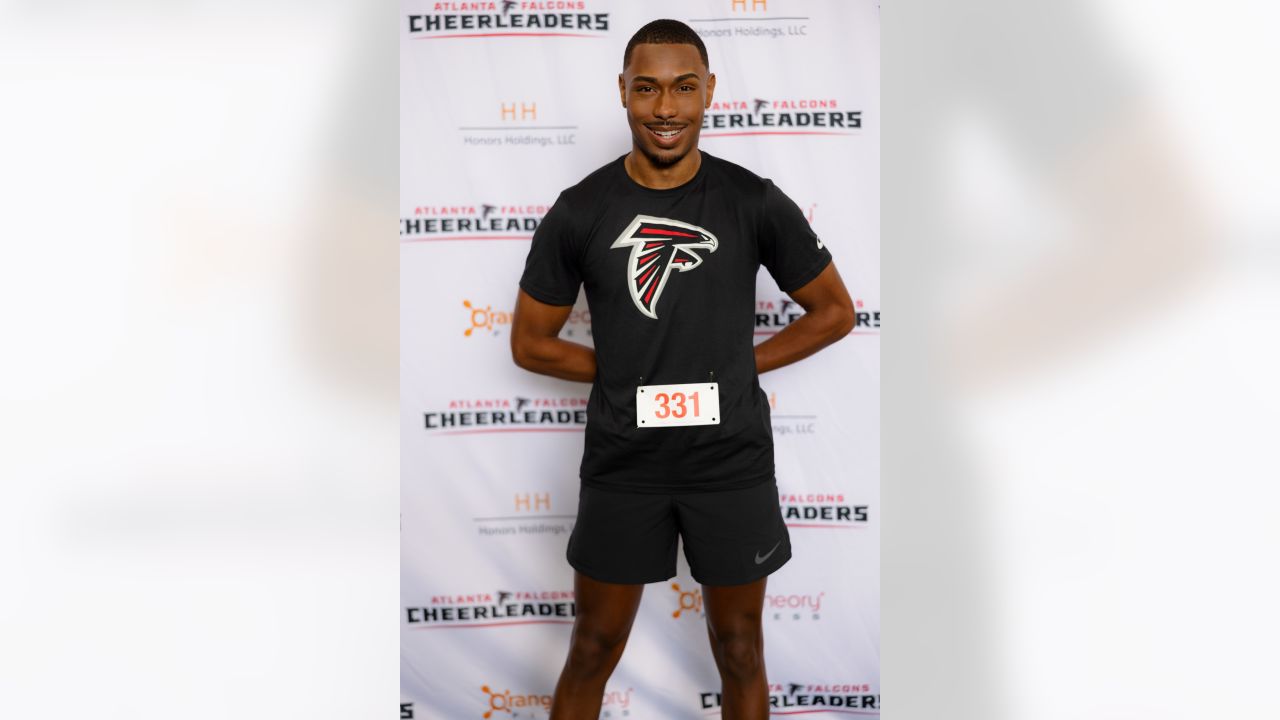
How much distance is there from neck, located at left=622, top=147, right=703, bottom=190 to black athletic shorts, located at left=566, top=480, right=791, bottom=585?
74 centimetres

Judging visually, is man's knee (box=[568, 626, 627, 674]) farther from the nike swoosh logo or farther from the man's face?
the man's face

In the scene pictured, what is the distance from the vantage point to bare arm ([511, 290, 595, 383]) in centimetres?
236

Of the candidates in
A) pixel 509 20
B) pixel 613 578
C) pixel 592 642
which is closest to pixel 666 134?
pixel 509 20

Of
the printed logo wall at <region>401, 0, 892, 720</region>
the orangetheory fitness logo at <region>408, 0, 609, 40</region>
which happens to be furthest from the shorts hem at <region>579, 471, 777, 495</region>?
the orangetheory fitness logo at <region>408, 0, 609, 40</region>

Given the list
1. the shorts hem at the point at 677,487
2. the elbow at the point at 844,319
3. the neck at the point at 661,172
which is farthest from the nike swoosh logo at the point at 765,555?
the neck at the point at 661,172

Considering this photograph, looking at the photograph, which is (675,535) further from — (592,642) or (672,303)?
(672,303)

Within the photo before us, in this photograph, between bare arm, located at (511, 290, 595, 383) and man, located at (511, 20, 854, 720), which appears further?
bare arm, located at (511, 290, 595, 383)

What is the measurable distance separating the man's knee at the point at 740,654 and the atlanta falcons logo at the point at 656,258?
0.84 meters

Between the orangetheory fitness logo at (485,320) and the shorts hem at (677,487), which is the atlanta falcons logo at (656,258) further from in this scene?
the orangetheory fitness logo at (485,320)

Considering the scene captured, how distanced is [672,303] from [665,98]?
47cm
